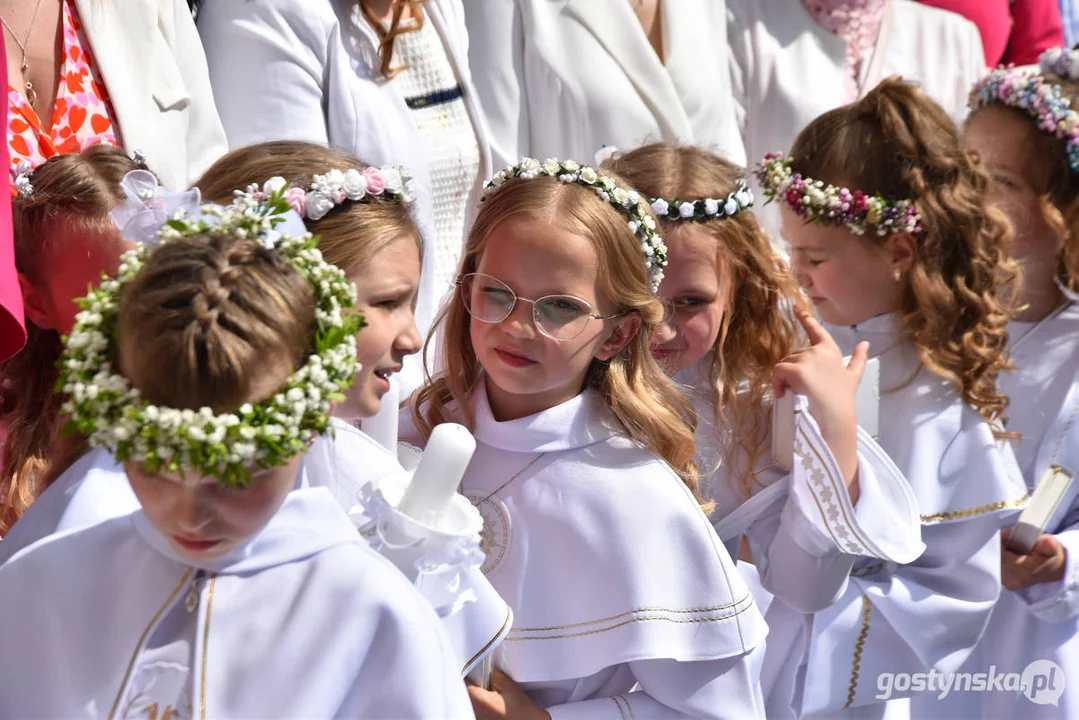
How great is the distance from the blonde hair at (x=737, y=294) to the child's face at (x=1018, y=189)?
0.94 metres

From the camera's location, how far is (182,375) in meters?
1.72

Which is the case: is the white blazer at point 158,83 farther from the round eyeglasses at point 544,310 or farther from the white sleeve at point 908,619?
the white sleeve at point 908,619

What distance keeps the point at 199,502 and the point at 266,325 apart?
0.86ft

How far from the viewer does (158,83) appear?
3480 millimetres

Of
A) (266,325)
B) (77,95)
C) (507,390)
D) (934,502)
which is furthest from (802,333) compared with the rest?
(266,325)

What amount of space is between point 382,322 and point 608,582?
2.34 ft

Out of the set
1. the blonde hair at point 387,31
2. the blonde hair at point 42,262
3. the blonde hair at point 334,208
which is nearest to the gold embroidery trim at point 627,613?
the blonde hair at point 334,208

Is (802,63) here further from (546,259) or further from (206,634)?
(206,634)

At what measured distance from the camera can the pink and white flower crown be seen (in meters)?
2.65

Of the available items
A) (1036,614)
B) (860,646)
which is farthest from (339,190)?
(1036,614)

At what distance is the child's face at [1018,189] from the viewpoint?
3.96m

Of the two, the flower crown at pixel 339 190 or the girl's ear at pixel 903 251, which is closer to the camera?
the flower crown at pixel 339 190

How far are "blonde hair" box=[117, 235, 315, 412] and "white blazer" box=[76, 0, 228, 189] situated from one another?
1.69m

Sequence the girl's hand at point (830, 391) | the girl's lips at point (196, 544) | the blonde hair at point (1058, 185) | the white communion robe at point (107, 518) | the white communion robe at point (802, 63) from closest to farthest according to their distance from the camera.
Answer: the girl's lips at point (196, 544)
the white communion robe at point (107, 518)
the girl's hand at point (830, 391)
the blonde hair at point (1058, 185)
the white communion robe at point (802, 63)
